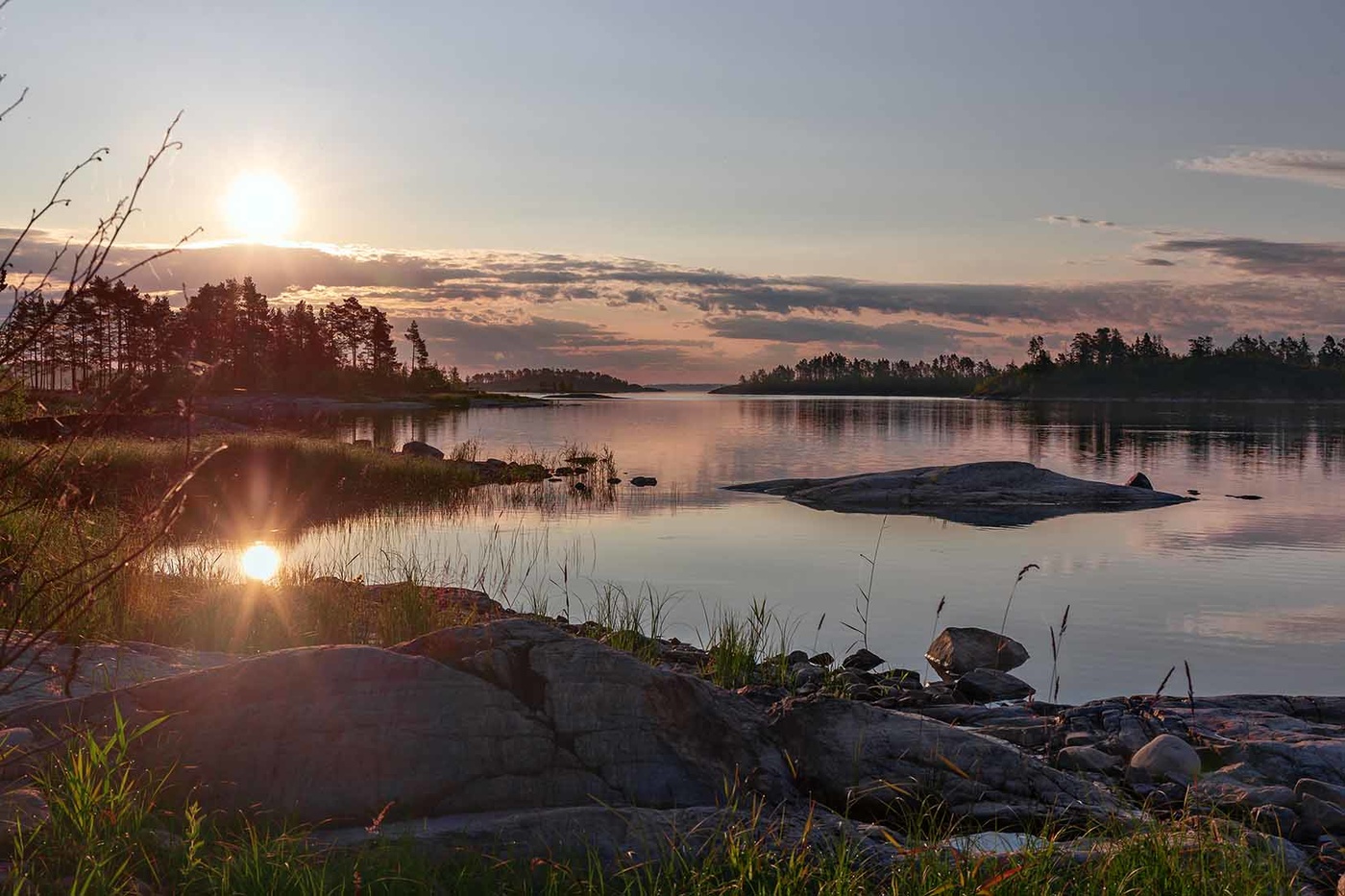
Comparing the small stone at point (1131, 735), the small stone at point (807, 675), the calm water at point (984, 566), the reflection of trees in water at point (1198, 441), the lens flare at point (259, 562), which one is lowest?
the calm water at point (984, 566)

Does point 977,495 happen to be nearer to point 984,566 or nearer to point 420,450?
point 984,566

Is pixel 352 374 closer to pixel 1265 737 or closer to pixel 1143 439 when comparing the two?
pixel 1143 439

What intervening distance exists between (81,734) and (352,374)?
5168 inches

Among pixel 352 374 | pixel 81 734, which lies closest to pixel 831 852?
pixel 81 734

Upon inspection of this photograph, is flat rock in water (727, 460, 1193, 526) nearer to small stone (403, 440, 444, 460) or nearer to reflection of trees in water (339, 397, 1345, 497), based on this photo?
reflection of trees in water (339, 397, 1345, 497)

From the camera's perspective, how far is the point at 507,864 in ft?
16.0

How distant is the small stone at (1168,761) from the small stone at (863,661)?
4.98 meters

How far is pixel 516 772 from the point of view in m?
6.13

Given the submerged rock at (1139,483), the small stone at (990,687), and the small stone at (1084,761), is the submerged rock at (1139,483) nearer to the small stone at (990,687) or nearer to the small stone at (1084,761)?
the small stone at (990,687)

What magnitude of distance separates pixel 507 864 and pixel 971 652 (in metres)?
9.78

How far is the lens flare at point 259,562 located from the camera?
56.6 ft

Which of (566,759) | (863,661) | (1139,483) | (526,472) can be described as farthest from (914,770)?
(526,472)

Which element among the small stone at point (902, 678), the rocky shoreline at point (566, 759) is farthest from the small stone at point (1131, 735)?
the small stone at point (902, 678)

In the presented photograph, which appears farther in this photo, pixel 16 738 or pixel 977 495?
pixel 977 495
